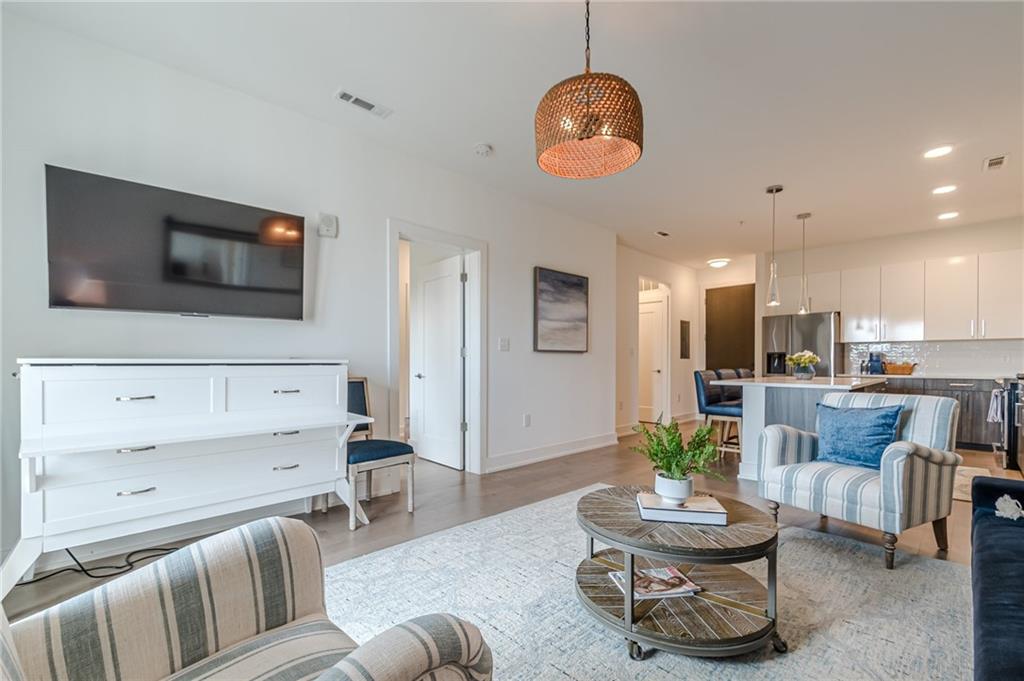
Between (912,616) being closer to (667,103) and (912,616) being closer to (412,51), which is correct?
(667,103)

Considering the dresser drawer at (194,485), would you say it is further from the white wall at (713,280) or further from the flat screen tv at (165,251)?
the white wall at (713,280)

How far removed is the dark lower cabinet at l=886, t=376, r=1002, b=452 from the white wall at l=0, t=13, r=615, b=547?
4722mm

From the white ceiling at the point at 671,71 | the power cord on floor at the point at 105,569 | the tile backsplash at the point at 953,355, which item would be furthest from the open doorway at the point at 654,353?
the power cord on floor at the point at 105,569

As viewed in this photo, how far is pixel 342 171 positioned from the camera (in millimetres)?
3369

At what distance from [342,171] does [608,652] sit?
340 cm

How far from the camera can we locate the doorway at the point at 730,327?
777 cm

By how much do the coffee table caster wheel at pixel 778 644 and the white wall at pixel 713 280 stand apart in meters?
7.05

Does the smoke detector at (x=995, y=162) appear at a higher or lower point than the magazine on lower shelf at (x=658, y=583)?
higher

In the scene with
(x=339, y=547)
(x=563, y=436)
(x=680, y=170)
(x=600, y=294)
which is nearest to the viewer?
(x=339, y=547)

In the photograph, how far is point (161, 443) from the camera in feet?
6.69

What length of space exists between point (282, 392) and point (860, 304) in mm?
7192

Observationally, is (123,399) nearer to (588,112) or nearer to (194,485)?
(194,485)

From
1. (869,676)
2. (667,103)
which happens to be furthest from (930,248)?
(869,676)

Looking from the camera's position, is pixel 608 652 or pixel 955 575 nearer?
pixel 608 652
